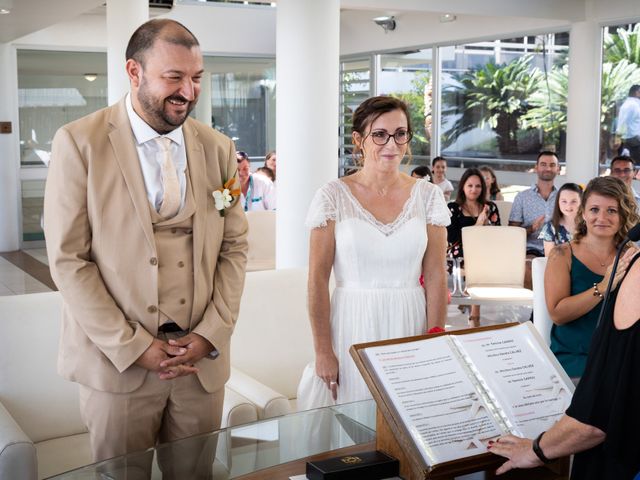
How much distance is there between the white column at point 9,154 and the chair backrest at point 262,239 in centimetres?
697

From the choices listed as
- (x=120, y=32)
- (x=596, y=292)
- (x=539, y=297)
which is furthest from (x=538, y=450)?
(x=120, y=32)

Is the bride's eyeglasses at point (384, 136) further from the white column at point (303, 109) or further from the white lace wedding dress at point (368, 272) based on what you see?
the white column at point (303, 109)

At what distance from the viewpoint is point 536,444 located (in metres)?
2.02

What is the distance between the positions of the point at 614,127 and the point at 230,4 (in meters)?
6.32

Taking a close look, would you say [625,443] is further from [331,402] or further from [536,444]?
[331,402]

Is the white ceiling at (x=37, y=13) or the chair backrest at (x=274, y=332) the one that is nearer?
the chair backrest at (x=274, y=332)

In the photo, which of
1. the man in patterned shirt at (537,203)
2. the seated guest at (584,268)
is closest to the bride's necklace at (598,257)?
the seated guest at (584,268)

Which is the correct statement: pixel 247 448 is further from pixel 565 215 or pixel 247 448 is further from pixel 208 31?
pixel 208 31

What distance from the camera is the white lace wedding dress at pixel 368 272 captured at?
3.28 metres

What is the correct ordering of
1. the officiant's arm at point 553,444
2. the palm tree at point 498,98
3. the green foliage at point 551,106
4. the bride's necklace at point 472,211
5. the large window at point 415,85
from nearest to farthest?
1. the officiant's arm at point 553,444
2. the bride's necklace at point 472,211
3. the green foliage at point 551,106
4. the palm tree at point 498,98
5. the large window at point 415,85

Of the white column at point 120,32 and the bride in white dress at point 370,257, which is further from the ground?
the white column at point 120,32

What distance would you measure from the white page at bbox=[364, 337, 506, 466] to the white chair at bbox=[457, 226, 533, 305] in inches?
206

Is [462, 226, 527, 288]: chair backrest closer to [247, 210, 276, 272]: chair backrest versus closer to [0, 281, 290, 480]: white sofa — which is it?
[247, 210, 276, 272]: chair backrest

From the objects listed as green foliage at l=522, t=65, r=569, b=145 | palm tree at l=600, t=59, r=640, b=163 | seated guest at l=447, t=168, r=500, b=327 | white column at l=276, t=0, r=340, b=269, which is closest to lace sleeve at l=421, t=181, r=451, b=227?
white column at l=276, t=0, r=340, b=269
